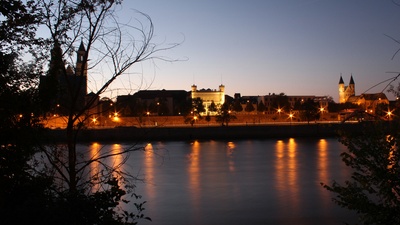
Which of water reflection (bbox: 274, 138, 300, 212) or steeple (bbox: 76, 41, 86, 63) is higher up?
steeple (bbox: 76, 41, 86, 63)

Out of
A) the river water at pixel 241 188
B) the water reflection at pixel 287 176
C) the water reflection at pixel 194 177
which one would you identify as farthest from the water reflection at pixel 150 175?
the water reflection at pixel 287 176

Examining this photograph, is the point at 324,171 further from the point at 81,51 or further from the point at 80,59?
the point at 81,51

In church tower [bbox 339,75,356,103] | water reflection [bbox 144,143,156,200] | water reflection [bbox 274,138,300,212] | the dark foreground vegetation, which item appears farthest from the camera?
water reflection [bbox 144,143,156,200]

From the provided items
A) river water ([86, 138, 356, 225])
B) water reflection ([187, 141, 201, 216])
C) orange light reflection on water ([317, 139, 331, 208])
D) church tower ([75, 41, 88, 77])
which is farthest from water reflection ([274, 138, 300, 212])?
church tower ([75, 41, 88, 77])

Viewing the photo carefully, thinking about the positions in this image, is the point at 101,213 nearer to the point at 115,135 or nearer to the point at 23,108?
the point at 23,108

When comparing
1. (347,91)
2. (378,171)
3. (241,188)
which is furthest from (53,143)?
(347,91)

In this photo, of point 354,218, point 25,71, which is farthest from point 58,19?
point 354,218

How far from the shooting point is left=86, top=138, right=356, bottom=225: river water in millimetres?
14039

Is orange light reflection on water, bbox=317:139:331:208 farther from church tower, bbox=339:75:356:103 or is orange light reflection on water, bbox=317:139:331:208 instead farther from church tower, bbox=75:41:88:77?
church tower, bbox=75:41:88:77

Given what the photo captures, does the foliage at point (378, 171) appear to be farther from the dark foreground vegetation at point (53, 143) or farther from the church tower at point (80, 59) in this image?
the church tower at point (80, 59)

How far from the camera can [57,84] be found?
15.2 ft

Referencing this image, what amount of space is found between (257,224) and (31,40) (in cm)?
1043

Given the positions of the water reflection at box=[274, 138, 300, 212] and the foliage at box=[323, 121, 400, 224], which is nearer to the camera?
the foliage at box=[323, 121, 400, 224]

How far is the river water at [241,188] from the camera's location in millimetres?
14039
